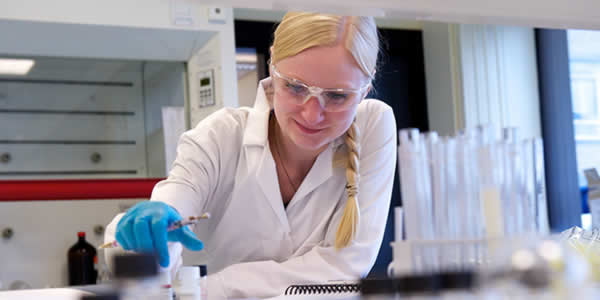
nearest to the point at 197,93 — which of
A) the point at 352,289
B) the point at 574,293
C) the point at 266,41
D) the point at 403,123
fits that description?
the point at 266,41

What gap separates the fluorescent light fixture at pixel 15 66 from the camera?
2949 millimetres

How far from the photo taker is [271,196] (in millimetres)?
1318

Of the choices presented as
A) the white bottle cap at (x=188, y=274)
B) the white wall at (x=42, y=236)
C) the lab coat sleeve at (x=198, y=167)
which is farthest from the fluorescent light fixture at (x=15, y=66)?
the white bottle cap at (x=188, y=274)

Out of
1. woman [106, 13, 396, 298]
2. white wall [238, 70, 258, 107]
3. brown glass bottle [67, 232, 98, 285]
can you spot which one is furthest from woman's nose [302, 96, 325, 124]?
white wall [238, 70, 258, 107]

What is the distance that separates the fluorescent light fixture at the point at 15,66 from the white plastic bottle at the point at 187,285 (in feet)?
7.67

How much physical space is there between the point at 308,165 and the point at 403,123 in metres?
2.41

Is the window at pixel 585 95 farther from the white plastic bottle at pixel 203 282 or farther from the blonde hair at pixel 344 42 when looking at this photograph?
the white plastic bottle at pixel 203 282

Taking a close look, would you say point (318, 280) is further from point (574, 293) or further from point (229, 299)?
point (574, 293)

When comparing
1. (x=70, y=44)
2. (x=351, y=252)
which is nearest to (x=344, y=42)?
(x=351, y=252)

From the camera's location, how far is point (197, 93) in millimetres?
2797

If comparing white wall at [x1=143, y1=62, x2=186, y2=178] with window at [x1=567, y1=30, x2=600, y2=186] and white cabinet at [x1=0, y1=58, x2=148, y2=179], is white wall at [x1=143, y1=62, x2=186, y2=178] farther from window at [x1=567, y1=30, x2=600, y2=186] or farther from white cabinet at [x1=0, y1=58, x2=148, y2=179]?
window at [x1=567, y1=30, x2=600, y2=186]

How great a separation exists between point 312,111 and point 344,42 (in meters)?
0.14

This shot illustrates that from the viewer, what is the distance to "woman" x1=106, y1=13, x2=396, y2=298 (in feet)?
3.83

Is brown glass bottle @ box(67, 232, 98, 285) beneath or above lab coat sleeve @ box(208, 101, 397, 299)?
beneath
